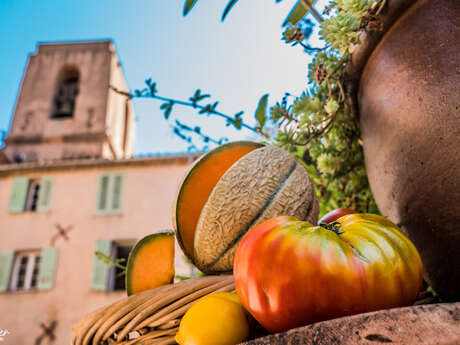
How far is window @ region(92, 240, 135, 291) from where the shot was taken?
8914 millimetres

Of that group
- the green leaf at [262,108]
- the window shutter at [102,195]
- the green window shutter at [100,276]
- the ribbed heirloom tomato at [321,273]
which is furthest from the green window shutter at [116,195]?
the ribbed heirloom tomato at [321,273]

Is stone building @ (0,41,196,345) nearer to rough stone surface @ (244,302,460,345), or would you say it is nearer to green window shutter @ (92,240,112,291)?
green window shutter @ (92,240,112,291)

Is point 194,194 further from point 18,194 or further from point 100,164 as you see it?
point 18,194

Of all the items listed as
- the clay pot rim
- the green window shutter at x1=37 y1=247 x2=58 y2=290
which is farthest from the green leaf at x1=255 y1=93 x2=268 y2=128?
the green window shutter at x1=37 y1=247 x2=58 y2=290

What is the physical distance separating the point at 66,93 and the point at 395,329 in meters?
15.5

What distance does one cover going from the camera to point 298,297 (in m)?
0.56

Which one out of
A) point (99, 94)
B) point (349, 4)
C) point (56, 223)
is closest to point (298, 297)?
point (349, 4)

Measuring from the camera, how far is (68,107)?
14.0m

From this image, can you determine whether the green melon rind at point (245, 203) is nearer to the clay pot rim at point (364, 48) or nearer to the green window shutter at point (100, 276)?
the clay pot rim at point (364, 48)

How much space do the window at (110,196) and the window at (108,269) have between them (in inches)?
32.0

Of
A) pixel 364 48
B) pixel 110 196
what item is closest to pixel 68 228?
pixel 110 196

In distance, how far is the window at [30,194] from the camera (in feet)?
32.4

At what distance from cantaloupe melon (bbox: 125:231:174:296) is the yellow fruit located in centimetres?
26

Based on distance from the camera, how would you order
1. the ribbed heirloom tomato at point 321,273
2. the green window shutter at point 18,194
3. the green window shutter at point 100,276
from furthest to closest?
the green window shutter at point 18,194, the green window shutter at point 100,276, the ribbed heirloom tomato at point 321,273
